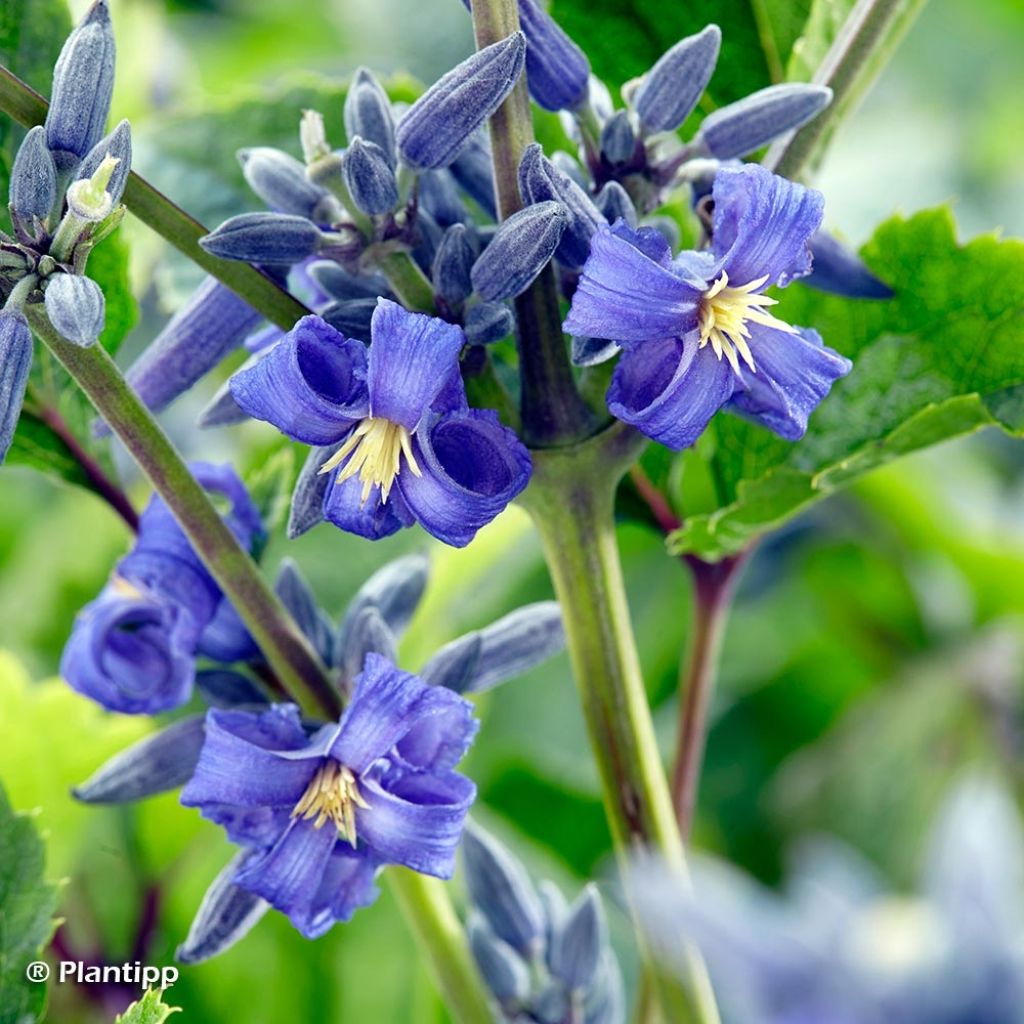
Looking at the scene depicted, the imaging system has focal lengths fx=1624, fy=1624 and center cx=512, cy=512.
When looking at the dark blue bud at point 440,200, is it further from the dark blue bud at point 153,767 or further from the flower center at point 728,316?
the dark blue bud at point 153,767

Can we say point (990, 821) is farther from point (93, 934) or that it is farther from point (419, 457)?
point (93, 934)

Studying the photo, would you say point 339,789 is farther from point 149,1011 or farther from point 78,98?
point 78,98

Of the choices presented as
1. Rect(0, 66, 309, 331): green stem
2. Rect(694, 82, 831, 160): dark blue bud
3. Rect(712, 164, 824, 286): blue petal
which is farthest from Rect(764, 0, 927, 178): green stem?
Rect(0, 66, 309, 331): green stem

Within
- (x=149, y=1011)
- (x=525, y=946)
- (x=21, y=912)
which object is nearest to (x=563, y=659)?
(x=525, y=946)

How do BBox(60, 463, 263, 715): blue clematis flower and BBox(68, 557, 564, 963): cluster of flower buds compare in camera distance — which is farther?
BBox(60, 463, 263, 715): blue clematis flower

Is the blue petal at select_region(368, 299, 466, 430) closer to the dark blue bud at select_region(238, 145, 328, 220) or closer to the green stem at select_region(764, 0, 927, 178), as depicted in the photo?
the dark blue bud at select_region(238, 145, 328, 220)

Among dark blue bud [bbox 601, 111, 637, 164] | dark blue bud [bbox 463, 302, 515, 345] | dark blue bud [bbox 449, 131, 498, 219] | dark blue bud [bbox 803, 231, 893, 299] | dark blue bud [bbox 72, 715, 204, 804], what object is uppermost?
dark blue bud [bbox 449, 131, 498, 219]
